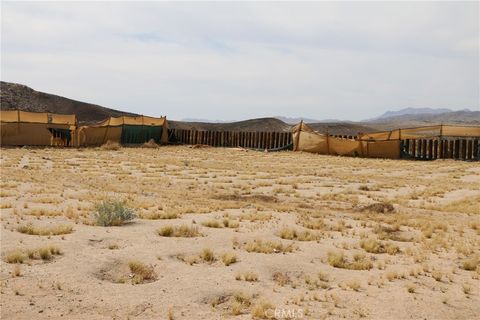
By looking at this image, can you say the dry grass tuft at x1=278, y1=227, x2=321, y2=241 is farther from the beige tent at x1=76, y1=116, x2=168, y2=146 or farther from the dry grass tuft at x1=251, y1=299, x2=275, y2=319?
the beige tent at x1=76, y1=116, x2=168, y2=146

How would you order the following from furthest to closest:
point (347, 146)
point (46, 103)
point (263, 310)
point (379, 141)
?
1. point (46, 103)
2. point (347, 146)
3. point (379, 141)
4. point (263, 310)

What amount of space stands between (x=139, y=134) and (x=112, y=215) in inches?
1159

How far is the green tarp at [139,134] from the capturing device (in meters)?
36.8

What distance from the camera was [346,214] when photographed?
10789 mm

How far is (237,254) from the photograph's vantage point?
23.8ft

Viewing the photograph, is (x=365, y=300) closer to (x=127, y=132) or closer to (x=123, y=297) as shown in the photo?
(x=123, y=297)

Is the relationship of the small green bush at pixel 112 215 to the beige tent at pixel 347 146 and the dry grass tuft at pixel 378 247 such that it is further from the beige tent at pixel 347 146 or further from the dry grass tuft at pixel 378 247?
the beige tent at pixel 347 146

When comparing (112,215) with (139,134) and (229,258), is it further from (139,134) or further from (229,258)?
(139,134)

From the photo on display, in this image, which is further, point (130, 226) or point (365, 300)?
point (130, 226)

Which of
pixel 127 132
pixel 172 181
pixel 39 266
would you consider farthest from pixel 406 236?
pixel 127 132

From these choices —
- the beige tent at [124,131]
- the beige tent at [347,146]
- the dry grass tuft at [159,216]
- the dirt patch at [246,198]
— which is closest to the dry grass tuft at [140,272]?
the dry grass tuft at [159,216]

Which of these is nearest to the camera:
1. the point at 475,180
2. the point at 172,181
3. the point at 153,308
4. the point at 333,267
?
the point at 153,308

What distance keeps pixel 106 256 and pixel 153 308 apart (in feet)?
6.56

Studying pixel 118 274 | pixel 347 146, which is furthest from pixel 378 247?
pixel 347 146
